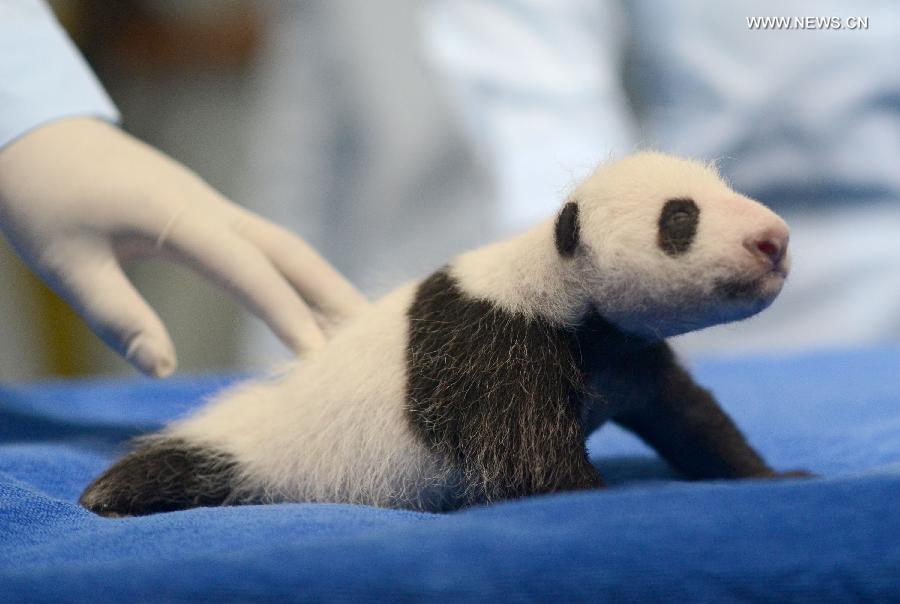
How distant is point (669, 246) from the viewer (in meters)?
0.68

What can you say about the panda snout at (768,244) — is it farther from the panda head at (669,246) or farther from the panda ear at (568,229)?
the panda ear at (568,229)

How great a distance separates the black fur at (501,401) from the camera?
2.29 ft

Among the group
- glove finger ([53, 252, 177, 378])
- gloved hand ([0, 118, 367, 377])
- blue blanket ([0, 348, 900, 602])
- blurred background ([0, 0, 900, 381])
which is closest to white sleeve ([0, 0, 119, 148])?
gloved hand ([0, 118, 367, 377])

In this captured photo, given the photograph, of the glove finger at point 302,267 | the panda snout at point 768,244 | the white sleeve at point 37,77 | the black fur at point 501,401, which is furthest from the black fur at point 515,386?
the white sleeve at point 37,77

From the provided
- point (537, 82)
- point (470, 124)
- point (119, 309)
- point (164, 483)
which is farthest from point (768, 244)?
point (470, 124)

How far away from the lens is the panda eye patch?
67 centimetres

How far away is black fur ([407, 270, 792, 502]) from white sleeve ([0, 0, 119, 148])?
0.49 metres

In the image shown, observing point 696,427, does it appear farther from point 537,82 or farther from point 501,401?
point 537,82

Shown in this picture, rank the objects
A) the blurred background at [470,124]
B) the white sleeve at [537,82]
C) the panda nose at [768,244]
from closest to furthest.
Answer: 1. the panda nose at [768,244]
2. the blurred background at [470,124]
3. the white sleeve at [537,82]

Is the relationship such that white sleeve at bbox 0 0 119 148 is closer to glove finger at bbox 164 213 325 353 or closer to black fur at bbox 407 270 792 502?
glove finger at bbox 164 213 325 353

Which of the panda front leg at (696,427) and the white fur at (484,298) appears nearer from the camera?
the white fur at (484,298)

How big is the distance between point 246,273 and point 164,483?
255 mm

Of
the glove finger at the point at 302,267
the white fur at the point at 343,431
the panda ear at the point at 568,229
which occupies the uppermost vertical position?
the glove finger at the point at 302,267

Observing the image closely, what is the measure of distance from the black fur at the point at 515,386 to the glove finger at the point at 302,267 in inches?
9.5
